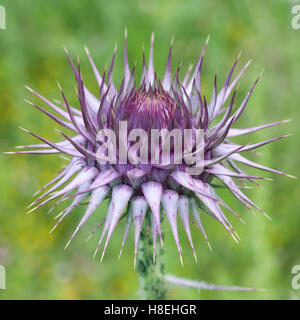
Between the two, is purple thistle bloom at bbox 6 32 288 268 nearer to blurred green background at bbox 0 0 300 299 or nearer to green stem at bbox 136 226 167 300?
green stem at bbox 136 226 167 300

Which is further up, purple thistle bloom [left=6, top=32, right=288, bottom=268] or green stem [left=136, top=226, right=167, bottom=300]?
purple thistle bloom [left=6, top=32, right=288, bottom=268]

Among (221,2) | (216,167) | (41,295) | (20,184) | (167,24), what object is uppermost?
(221,2)

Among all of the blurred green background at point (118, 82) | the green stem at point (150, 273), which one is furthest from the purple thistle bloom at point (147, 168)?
the blurred green background at point (118, 82)

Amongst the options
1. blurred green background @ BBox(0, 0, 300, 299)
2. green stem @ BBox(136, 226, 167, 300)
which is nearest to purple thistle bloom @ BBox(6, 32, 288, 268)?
green stem @ BBox(136, 226, 167, 300)

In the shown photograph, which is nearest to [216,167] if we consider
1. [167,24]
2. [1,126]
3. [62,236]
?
[62,236]

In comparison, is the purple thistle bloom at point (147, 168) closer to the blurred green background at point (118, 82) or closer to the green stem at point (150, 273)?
the green stem at point (150, 273)

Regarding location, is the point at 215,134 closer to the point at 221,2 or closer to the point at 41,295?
the point at 41,295

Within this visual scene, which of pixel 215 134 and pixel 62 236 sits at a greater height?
pixel 215 134

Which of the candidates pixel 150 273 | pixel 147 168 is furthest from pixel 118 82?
pixel 147 168
